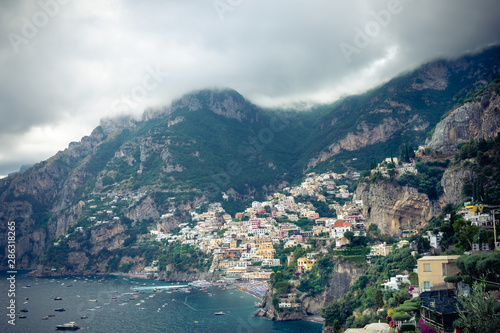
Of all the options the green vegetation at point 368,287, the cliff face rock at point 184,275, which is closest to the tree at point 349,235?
the green vegetation at point 368,287

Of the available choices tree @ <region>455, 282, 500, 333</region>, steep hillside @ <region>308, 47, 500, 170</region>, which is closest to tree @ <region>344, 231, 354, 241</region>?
tree @ <region>455, 282, 500, 333</region>

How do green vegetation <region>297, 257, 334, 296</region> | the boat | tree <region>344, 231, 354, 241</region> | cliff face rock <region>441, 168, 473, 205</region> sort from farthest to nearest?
tree <region>344, 231, 354, 241</region> < green vegetation <region>297, 257, 334, 296</region> < the boat < cliff face rock <region>441, 168, 473, 205</region>

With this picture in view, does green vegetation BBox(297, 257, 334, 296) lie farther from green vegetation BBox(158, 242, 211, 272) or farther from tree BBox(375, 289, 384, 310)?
green vegetation BBox(158, 242, 211, 272)

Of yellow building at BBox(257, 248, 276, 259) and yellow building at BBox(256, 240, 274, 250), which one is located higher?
yellow building at BBox(256, 240, 274, 250)

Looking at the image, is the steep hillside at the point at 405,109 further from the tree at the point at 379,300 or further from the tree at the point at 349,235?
the tree at the point at 379,300

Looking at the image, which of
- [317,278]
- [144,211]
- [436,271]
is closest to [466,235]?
[436,271]

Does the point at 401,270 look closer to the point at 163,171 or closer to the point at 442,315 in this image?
the point at 442,315

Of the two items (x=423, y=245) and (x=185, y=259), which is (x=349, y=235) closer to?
(x=423, y=245)
